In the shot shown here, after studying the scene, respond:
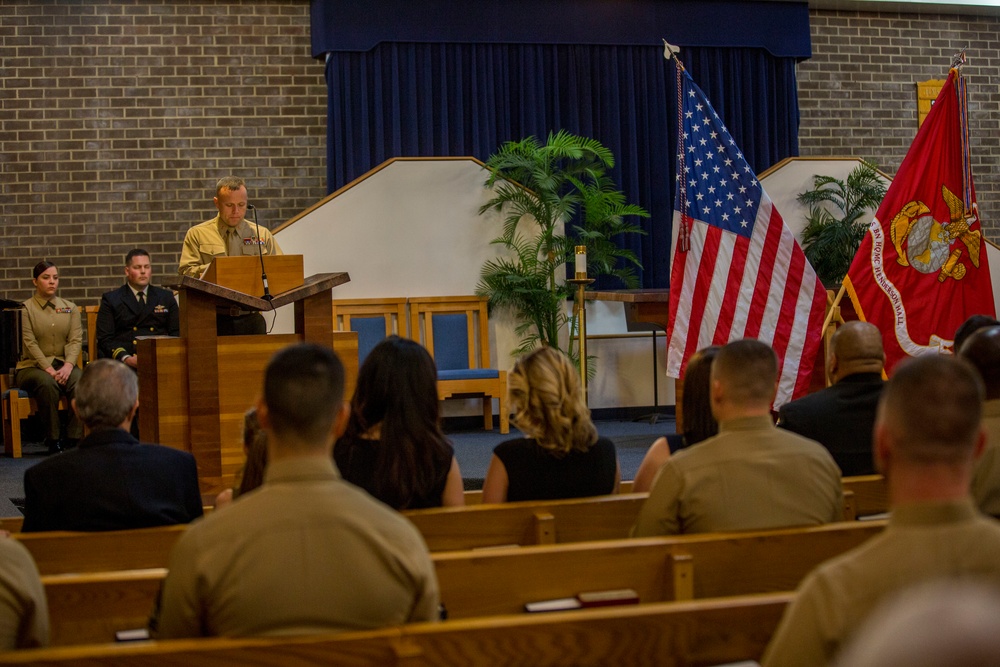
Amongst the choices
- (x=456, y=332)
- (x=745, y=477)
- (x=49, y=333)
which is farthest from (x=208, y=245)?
(x=745, y=477)

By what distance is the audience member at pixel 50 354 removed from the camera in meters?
7.29

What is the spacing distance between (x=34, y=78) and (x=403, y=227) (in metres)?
3.34

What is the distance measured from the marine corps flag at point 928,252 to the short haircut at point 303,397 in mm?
4446

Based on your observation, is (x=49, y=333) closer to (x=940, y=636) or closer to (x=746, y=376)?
(x=746, y=376)

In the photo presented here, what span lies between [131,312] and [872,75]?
23.3 ft

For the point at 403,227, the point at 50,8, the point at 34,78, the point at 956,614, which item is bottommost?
the point at 956,614

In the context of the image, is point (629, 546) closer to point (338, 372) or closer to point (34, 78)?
point (338, 372)

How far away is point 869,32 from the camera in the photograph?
10.2 meters

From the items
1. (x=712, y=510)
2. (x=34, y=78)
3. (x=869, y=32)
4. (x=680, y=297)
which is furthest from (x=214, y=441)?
(x=869, y=32)

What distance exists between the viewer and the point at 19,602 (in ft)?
5.79

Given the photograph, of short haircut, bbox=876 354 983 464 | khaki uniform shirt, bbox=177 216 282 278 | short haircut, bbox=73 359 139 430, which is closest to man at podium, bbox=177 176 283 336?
khaki uniform shirt, bbox=177 216 282 278

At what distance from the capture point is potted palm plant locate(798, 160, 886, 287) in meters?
8.21

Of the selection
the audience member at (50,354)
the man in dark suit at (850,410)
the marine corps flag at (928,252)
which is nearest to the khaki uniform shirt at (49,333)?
the audience member at (50,354)

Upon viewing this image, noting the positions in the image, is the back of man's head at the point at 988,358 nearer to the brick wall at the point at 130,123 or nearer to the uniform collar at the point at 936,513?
the uniform collar at the point at 936,513
